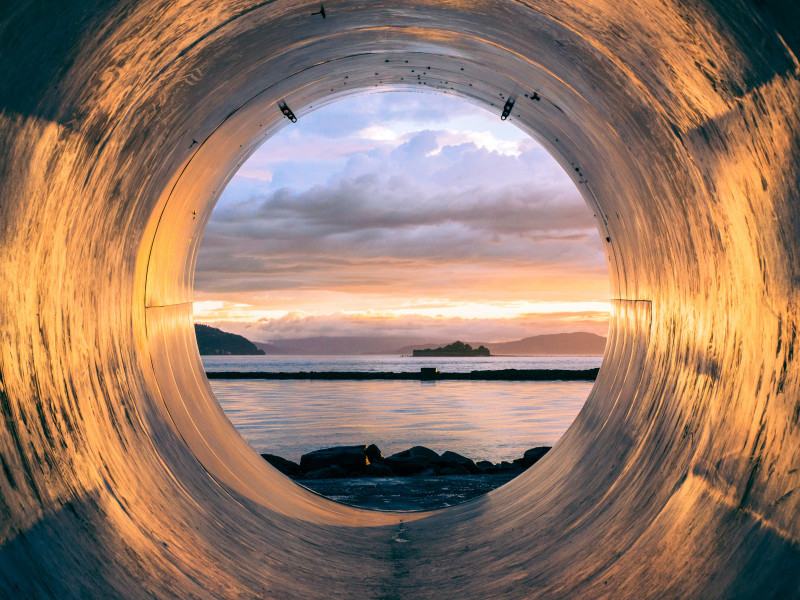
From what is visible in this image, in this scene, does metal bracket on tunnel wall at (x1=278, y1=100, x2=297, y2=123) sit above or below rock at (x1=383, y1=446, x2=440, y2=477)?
above

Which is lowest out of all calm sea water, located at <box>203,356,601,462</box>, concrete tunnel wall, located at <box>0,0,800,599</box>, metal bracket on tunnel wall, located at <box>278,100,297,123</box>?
calm sea water, located at <box>203,356,601,462</box>

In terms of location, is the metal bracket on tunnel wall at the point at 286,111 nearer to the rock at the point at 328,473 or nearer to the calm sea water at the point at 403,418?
the rock at the point at 328,473

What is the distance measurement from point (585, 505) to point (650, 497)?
131 cm

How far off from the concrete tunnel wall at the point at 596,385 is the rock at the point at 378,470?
5.23 metres

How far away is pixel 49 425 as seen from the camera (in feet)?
11.9

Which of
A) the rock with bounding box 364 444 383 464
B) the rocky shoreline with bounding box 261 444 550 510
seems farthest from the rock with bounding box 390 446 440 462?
the rock with bounding box 364 444 383 464

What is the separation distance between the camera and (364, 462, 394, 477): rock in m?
13.6

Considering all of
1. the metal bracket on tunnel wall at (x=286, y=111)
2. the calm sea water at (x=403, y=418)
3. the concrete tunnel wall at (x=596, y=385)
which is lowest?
the calm sea water at (x=403, y=418)

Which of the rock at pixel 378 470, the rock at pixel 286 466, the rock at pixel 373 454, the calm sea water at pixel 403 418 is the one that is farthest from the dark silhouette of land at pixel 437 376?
the rock at pixel 378 470

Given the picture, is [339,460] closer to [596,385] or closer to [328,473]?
[328,473]

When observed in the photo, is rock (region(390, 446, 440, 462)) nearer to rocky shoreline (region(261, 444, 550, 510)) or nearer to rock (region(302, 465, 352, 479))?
rocky shoreline (region(261, 444, 550, 510))

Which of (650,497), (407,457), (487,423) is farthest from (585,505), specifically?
(487,423)

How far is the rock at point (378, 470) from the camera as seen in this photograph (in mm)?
13578

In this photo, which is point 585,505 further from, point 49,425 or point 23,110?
point 23,110
